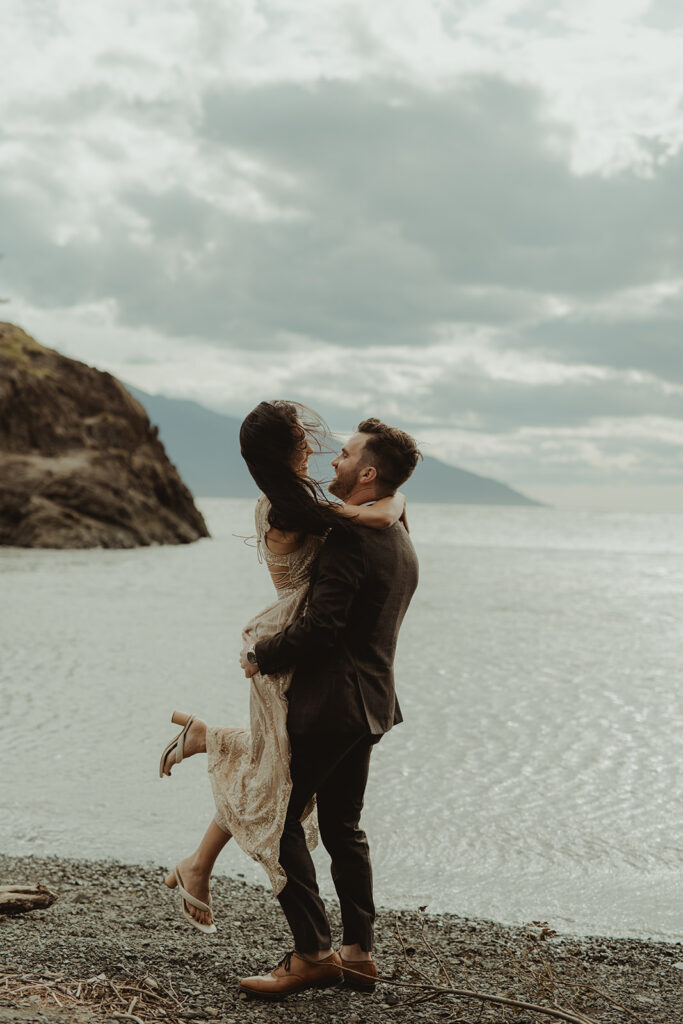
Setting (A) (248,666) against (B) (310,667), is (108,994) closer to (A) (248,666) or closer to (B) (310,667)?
(A) (248,666)

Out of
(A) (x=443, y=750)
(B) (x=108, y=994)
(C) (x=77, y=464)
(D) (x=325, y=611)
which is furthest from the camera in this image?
(C) (x=77, y=464)

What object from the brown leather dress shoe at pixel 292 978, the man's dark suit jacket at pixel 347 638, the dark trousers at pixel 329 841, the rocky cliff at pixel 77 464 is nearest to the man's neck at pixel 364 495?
the man's dark suit jacket at pixel 347 638

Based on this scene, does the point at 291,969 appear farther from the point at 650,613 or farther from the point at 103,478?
the point at 103,478

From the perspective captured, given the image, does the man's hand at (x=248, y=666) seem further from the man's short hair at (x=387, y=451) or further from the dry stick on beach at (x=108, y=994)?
the dry stick on beach at (x=108, y=994)

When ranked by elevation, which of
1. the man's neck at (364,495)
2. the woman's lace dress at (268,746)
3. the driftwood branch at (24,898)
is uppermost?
the man's neck at (364,495)

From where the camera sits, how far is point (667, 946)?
5137 mm

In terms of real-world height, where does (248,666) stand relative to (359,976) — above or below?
above

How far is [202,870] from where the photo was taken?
3.99 metres

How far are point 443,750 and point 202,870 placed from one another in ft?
20.1

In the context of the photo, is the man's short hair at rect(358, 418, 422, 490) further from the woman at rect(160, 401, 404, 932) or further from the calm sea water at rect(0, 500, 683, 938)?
the calm sea water at rect(0, 500, 683, 938)

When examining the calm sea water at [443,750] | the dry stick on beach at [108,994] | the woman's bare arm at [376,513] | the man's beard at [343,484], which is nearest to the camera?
the dry stick on beach at [108,994]

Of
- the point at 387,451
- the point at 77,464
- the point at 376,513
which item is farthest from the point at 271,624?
the point at 77,464

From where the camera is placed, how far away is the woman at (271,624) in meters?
3.69

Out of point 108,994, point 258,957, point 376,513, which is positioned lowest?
point 258,957
